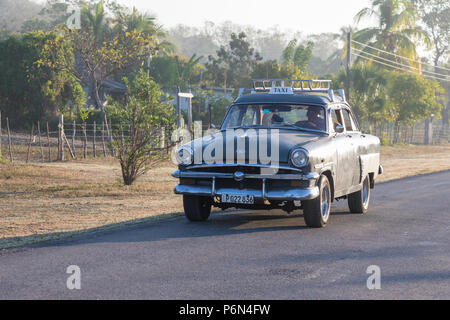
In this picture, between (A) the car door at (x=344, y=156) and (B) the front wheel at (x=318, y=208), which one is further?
(A) the car door at (x=344, y=156)

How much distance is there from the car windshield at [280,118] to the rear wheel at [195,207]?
142 cm

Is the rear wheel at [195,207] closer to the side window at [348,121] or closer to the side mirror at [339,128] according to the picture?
the side mirror at [339,128]

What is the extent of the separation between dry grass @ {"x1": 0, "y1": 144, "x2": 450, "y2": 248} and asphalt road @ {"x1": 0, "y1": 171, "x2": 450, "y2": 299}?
1337 millimetres

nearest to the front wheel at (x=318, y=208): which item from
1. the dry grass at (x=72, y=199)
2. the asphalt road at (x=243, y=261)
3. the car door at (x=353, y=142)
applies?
the asphalt road at (x=243, y=261)

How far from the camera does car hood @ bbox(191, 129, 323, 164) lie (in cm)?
948

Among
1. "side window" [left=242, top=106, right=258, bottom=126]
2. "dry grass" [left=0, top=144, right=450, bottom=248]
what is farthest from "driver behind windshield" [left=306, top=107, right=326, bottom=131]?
"dry grass" [left=0, top=144, right=450, bottom=248]

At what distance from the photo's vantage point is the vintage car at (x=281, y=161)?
939cm

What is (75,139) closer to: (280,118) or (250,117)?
(250,117)

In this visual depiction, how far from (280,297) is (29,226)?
605 cm

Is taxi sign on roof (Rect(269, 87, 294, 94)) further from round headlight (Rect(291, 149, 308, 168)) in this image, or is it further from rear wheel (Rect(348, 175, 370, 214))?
round headlight (Rect(291, 149, 308, 168))

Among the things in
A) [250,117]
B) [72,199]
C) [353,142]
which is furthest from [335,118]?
[72,199]

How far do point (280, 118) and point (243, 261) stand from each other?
4.01 meters
